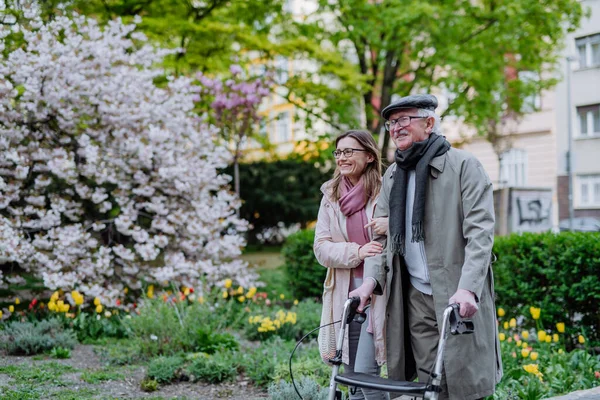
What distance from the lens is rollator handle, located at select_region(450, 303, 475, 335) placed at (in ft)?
9.77

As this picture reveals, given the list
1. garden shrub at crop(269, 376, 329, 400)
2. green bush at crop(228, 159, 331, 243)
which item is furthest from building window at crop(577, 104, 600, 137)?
garden shrub at crop(269, 376, 329, 400)

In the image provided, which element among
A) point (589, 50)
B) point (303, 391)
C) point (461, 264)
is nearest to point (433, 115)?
point (461, 264)

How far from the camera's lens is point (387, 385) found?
2893 mm

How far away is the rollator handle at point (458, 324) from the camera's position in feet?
9.77

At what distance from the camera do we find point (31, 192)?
800cm

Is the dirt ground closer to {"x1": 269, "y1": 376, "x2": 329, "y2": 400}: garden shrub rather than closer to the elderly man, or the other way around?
{"x1": 269, "y1": 376, "x2": 329, "y2": 400}: garden shrub

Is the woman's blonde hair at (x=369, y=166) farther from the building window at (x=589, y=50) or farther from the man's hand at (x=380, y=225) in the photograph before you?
the building window at (x=589, y=50)

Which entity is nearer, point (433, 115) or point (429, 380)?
point (429, 380)

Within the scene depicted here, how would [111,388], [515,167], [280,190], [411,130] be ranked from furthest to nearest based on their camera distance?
[515,167] < [280,190] < [111,388] < [411,130]

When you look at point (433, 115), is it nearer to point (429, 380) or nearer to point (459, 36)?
point (429, 380)

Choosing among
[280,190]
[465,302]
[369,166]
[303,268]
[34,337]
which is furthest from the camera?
[280,190]

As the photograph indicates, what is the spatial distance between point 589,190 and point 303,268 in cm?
2204

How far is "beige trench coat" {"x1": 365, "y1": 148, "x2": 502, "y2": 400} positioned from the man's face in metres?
0.17

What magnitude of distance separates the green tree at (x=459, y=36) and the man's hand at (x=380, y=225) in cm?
1016
